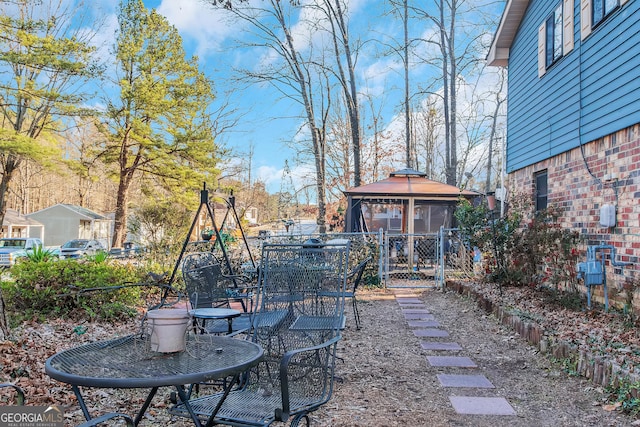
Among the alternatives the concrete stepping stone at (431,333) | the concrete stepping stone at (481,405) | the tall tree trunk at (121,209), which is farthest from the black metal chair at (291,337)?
the tall tree trunk at (121,209)

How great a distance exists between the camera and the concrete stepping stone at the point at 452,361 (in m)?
4.58

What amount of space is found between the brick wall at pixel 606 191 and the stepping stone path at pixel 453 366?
6.69 ft

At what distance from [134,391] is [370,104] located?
2119 centimetres

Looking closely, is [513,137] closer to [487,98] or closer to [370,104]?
[487,98]

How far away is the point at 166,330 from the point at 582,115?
6600mm

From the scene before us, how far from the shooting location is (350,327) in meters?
6.25

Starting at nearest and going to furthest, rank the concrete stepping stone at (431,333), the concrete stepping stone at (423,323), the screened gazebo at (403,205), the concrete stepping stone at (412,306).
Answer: the concrete stepping stone at (431,333)
the concrete stepping stone at (423,323)
the concrete stepping stone at (412,306)
the screened gazebo at (403,205)

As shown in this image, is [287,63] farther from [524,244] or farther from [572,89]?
[524,244]

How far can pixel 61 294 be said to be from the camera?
18.5 ft

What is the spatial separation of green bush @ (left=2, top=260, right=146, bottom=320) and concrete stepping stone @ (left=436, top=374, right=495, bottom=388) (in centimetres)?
381

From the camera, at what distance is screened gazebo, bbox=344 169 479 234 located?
466 inches

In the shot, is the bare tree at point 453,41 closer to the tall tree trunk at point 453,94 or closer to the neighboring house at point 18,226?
the tall tree trunk at point 453,94

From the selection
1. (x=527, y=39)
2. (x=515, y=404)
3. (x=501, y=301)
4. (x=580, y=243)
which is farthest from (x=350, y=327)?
(x=527, y=39)

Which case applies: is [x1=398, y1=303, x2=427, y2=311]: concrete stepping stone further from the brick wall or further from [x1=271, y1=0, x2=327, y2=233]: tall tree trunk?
[x1=271, y1=0, x2=327, y2=233]: tall tree trunk
